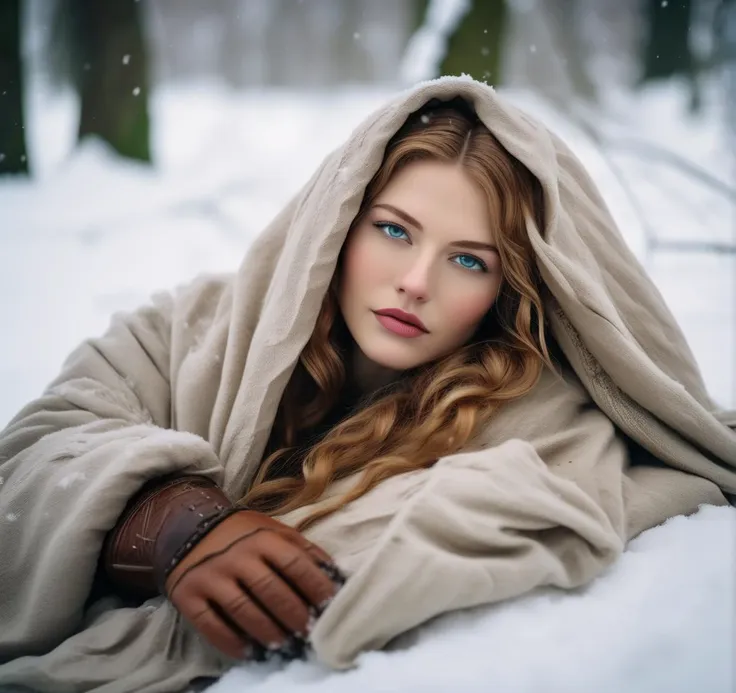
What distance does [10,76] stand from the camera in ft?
13.0

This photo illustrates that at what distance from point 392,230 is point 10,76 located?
352 centimetres

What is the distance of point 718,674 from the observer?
88 centimetres

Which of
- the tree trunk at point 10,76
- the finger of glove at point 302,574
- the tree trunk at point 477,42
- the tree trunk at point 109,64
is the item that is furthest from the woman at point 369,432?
the tree trunk at point 109,64

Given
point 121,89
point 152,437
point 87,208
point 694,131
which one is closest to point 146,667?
point 152,437

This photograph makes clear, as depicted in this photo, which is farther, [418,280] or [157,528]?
[418,280]

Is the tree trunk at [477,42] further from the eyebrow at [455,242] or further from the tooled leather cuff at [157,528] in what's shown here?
the tooled leather cuff at [157,528]

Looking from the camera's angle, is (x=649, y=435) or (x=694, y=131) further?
(x=694, y=131)

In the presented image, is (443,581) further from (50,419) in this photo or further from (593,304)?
(50,419)

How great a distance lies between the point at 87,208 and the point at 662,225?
3711 millimetres

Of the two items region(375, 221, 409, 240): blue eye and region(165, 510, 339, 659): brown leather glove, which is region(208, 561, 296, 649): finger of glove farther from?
region(375, 221, 409, 240): blue eye

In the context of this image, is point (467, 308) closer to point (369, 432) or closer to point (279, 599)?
point (369, 432)

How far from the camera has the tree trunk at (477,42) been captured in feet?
13.1

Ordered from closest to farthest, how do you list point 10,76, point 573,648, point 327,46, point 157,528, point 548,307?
point 573,648 < point 157,528 < point 548,307 < point 10,76 < point 327,46

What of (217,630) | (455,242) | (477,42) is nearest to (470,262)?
(455,242)
